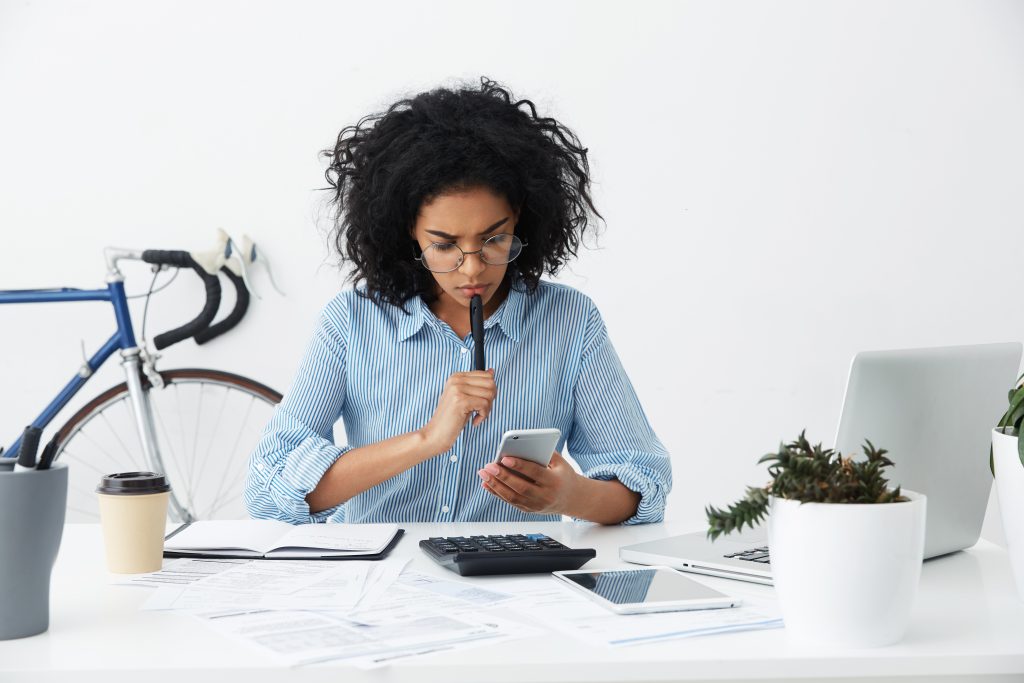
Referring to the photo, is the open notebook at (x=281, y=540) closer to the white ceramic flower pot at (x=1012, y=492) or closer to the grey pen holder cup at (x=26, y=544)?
the grey pen holder cup at (x=26, y=544)

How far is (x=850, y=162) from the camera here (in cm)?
282

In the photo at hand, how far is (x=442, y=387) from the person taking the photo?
1.69 meters

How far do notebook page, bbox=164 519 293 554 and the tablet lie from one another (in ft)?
1.35

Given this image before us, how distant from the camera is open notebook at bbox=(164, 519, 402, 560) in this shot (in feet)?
3.86

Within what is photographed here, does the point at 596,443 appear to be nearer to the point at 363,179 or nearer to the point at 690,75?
the point at 363,179

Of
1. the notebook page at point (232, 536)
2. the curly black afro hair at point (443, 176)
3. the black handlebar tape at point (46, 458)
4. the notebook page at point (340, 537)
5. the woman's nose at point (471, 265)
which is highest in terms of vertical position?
the curly black afro hair at point (443, 176)

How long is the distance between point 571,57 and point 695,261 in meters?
0.68

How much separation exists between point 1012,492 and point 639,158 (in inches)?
77.4

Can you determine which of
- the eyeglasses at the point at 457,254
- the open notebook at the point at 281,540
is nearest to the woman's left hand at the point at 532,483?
the open notebook at the point at 281,540

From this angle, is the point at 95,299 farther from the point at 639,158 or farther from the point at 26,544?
the point at 26,544

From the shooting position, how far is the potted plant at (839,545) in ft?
2.66

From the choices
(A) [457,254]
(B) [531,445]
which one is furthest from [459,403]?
(A) [457,254]

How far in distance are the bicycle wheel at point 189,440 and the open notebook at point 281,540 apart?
144 centimetres

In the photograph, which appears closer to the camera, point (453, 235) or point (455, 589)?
point (455, 589)
